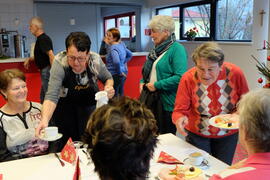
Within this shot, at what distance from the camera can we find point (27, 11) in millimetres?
5727

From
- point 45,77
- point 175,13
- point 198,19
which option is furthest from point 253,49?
point 45,77

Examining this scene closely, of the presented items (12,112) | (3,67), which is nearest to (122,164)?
(12,112)

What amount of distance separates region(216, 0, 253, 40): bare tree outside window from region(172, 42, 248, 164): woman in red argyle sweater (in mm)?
2934

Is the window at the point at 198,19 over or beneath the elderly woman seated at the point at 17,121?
over

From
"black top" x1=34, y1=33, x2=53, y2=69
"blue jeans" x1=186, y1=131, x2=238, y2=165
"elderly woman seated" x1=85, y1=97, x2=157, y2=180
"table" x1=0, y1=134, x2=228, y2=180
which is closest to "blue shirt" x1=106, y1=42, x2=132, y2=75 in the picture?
"black top" x1=34, y1=33, x2=53, y2=69

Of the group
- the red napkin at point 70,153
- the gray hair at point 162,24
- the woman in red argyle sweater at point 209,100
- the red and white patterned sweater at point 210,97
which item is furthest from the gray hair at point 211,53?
the red napkin at point 70,153

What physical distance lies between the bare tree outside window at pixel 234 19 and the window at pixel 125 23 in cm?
A: 282

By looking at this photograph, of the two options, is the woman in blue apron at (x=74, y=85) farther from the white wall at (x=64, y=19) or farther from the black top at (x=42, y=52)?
the white wall at (x=64, y=19)

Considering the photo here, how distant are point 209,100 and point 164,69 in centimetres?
67

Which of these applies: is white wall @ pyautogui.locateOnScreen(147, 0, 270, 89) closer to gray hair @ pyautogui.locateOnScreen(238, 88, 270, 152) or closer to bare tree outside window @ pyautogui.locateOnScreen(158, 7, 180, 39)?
bare tree outside window @ pyautogui.locateOnScreen(158, 7, 180, 39)

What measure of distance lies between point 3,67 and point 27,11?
200 cm

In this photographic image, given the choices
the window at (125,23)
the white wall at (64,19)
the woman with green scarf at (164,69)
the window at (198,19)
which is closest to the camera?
the woman with green scarf at (164,69)

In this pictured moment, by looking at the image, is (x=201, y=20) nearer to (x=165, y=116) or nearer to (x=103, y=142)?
(x=165, y=116)

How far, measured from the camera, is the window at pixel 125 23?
7580 millimetres
